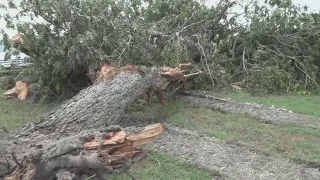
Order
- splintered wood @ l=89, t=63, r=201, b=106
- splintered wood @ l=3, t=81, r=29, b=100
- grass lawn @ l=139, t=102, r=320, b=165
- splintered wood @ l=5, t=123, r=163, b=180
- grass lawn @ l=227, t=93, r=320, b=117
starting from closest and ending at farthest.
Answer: splintered wood @ l=5, t=123, r=163, b=180 < grass lawn @ l=139, t=102, r=320, b=165 < splintered wood @ l=89, t=63, r=201, b=106 < grass lawn @ l=227, t=93, r=320, b=117 < splintered wood @ l=3, t=81, r=29, b=100

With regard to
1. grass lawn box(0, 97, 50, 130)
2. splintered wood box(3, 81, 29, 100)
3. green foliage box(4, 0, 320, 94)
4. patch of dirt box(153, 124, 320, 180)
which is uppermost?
green foliage box(4, 0, 320, 94)

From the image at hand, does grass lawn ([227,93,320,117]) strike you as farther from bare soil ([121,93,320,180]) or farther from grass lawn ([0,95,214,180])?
grass lawn ([0,95,214,180])

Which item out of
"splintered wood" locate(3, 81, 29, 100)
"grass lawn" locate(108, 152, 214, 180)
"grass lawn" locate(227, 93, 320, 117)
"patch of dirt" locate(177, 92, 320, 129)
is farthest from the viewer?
"splintered wood" locate(3, 81, 29, 100)

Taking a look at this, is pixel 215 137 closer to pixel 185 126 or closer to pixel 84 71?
pixel 185 126

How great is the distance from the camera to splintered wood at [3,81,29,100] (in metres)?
7.43

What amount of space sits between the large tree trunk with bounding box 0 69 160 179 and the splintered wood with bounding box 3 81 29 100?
7.69ft

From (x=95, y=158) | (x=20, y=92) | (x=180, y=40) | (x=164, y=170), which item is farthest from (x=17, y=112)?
(x=95, y=158)

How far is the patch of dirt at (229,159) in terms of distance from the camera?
4090 mm

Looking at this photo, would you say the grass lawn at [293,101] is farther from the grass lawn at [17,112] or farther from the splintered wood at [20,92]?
the splintered wood at [20,92]

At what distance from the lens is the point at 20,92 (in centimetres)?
750

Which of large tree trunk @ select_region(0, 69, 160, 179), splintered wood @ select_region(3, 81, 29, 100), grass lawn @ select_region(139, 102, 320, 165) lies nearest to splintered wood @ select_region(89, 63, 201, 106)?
large tree trunk @ select_region(0, 69, 160, 179)

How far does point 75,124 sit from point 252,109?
2.99m

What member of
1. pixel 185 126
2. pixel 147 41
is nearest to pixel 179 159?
pixel 185 126

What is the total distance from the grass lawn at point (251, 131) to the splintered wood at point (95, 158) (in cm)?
204
